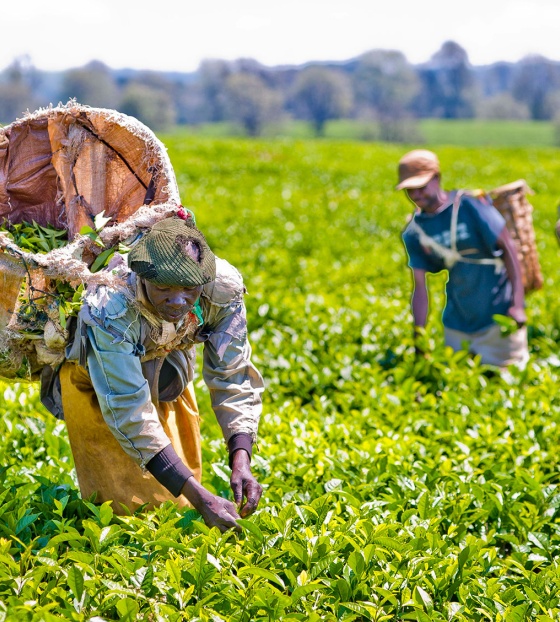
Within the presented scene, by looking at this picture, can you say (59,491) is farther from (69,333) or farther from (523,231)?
(523,231)

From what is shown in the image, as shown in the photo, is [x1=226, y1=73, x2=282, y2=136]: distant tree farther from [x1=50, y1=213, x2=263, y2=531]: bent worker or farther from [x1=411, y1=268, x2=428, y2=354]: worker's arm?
[x1=50, y1=213, x2=263, y2=531]: bent worker

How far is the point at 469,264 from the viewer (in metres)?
6.38

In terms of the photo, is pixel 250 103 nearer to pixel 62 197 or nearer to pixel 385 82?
pixel 385 82

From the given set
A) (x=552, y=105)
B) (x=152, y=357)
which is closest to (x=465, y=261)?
(x=152, y=357)

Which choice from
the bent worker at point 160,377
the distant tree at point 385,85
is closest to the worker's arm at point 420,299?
the bent worker at point 160,377

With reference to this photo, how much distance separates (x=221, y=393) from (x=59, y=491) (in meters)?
0.81

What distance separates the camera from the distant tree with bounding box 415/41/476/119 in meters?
111

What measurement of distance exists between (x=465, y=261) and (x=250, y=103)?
9291 cm

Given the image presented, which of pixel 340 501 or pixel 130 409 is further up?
pixel 130 409

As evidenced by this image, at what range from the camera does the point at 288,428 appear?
509 cm

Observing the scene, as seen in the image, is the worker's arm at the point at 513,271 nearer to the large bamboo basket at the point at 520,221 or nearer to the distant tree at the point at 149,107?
the large bamboo basket at the point at 520,221

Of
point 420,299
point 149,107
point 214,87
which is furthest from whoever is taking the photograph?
point 214,87

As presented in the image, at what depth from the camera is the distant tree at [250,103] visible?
299ft

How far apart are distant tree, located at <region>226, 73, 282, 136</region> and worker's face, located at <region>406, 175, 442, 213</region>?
82.0 meters
